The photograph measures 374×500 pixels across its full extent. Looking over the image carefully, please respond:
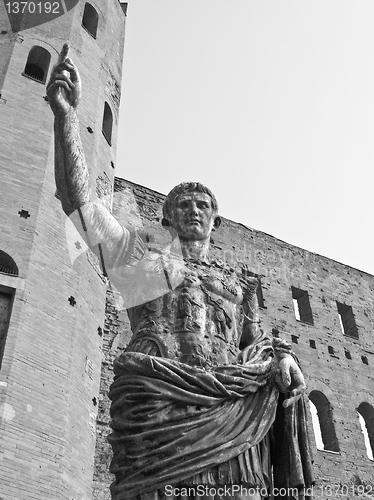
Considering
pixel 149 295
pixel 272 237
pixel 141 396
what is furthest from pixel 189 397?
pixel 272 237

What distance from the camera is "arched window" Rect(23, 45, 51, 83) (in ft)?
44.1

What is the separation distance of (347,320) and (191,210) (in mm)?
15445

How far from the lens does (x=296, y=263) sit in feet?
59.6

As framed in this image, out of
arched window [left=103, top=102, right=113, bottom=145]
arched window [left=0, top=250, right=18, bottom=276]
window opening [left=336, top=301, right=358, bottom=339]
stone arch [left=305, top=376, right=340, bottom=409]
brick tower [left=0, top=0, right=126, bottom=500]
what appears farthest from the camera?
window opening [left=336, top=301, right=358, bottom=339]

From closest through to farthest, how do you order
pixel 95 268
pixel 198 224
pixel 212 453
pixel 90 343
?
pixel 212 453
pixel 198 224
pixel 90 343
pixel 95 268

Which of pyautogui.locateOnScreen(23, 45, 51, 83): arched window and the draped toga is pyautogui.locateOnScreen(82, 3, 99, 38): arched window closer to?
pyautogui.locateOnScreen(23, 45, 51, 83): arched window

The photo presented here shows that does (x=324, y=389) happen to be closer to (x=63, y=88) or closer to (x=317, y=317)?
(x=317, y=317)

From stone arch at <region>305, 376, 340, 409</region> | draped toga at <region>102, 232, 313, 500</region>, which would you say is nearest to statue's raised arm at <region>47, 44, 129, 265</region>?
draped toga at <region>102, 232, 313, 500</region>

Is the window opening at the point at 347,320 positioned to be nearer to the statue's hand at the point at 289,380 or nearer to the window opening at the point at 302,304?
the window opening at the point at 302,304

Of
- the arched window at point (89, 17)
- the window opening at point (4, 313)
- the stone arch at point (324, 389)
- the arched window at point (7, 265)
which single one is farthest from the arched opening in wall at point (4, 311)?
the arched window at point (89, 17)

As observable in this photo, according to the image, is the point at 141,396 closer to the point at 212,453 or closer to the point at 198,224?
the point at 212,453

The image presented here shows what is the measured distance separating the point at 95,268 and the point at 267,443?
8642mm

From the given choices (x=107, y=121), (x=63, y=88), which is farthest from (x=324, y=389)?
(x=63, y=88)

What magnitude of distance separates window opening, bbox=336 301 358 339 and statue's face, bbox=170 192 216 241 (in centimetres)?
1482
